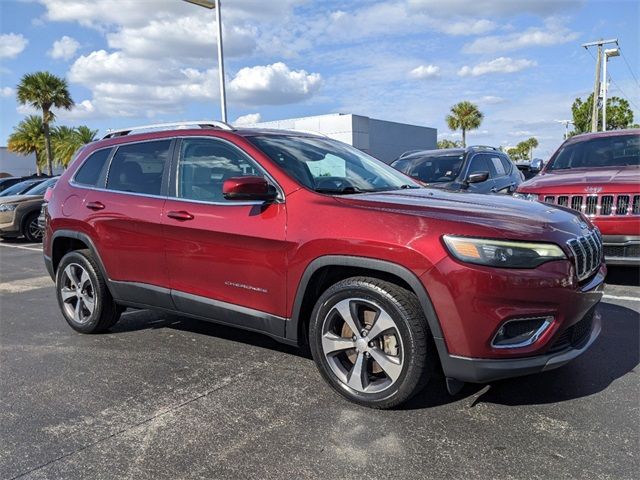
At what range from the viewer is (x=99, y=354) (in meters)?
4.54

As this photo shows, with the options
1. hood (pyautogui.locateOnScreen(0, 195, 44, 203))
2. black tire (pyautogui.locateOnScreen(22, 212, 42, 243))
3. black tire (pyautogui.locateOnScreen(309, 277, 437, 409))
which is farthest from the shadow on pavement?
hood (pyautogui.locateOnScreen(0, 195, 44, 203))

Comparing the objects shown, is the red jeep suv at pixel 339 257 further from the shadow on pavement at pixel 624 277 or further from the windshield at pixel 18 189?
the windshield at pixel 18 189

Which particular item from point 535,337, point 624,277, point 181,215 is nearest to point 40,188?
point 181,215

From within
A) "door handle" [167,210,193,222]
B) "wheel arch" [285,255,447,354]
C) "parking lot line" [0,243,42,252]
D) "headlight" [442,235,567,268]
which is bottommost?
"parking lot line" [0,243,42,252]

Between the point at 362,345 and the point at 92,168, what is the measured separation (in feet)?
10.4

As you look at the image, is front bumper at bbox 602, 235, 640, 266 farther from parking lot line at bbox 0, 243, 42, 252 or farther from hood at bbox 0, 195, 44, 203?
hood at bbox 0, 195, 44, 203

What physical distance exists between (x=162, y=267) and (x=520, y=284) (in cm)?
266

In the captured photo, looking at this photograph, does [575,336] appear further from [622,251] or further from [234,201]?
[622,251]

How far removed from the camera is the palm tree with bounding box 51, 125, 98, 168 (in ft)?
133

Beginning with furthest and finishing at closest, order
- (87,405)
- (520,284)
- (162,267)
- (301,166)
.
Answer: (162,267) < (301,166) < (87,405) < (520,284)

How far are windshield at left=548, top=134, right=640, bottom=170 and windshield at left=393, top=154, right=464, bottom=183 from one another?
5.31 ft

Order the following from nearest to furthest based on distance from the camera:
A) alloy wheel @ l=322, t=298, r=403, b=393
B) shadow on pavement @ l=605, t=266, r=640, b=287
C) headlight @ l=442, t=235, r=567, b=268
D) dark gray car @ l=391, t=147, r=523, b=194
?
headlight @ l=442, t=235, r=567, b=268 → alloy wheel @ l=322, t=298, r=403, b=393 → shadow on pavement @ l=605, t=266, r=640, b=287 → dark gray car @ l=391, t=147, r=523, b=194

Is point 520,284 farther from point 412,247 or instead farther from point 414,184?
point 414,184

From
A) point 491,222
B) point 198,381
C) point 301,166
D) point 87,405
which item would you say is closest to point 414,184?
point 301,166
